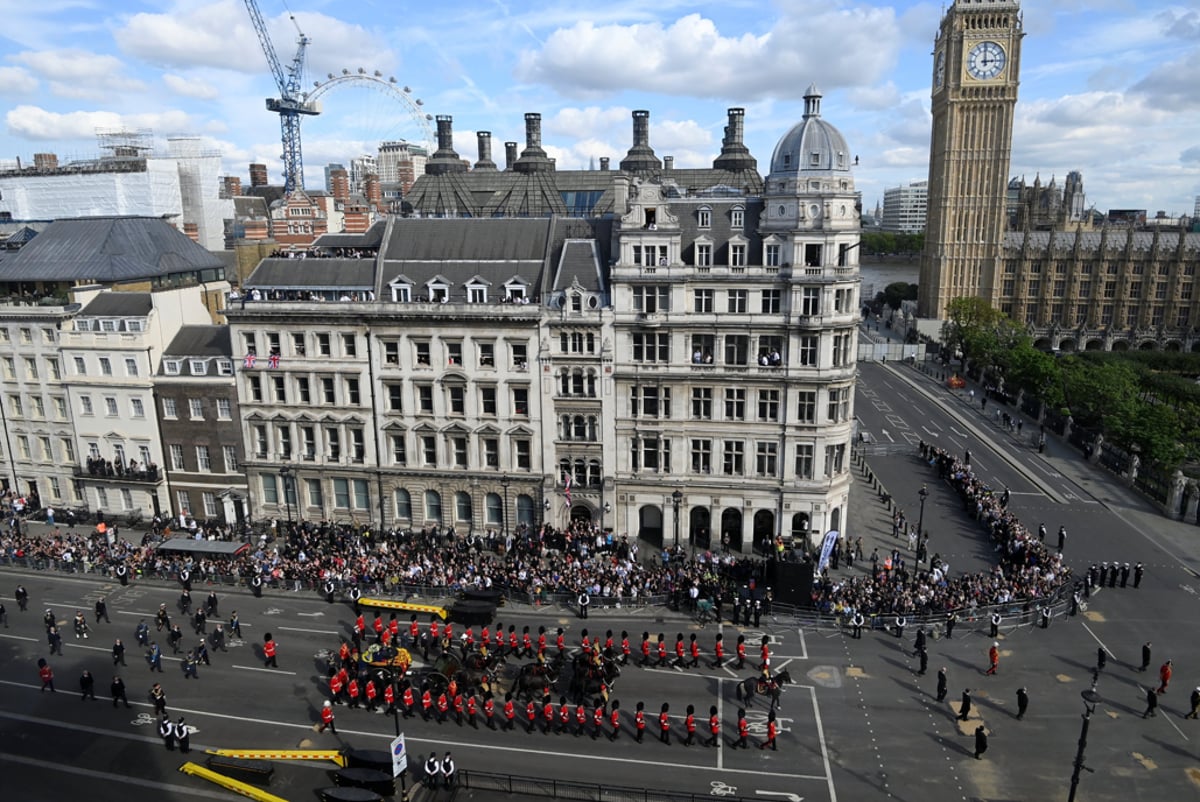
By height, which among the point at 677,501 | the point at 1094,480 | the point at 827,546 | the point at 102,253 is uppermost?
the point at 102,253

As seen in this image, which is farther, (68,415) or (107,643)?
(68,415)

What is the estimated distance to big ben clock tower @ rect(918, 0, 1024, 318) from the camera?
119 meters

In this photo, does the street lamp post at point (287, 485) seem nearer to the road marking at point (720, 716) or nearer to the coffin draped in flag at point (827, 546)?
the road marking at point (720, 716)

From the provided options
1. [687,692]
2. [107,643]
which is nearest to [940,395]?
[687,692]

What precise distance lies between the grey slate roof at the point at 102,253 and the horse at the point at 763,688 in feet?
169

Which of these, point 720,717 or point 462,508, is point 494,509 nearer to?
point 462,508

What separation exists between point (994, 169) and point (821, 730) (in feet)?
386

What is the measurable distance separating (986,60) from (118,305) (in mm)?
118509

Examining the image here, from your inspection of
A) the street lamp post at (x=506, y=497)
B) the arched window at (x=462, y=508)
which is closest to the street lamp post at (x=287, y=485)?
the arched window at (x=462, y=508)

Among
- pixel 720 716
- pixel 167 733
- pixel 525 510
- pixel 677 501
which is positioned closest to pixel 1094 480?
pixel 677 501

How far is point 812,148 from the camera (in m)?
44.9

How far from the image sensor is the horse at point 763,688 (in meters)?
31.7

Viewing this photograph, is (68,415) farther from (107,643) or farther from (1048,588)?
Answer: (1048,588)

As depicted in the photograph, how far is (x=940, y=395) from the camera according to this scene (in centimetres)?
9119
